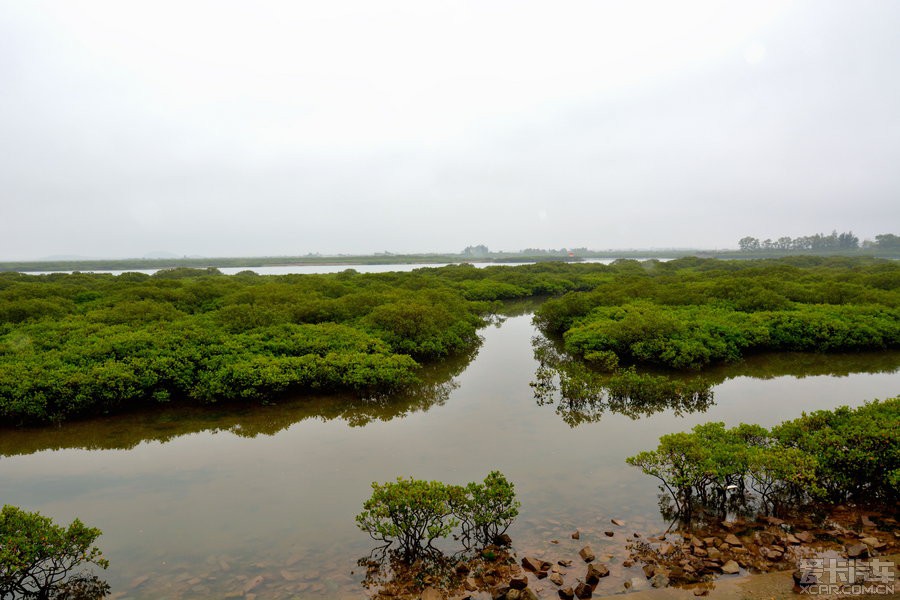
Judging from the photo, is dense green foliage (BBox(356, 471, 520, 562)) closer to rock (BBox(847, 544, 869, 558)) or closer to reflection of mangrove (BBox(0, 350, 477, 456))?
rock (BBox(847, 544, 869, 558))

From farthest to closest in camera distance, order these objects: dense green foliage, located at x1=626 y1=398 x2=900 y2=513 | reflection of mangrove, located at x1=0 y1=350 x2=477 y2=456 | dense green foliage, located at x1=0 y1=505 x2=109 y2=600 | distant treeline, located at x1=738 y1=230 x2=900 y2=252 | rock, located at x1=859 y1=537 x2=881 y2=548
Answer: distant treeline, located at x1=738 y1=230 x2=900 y2=252
reflection of mangrove, located at x1=0 y1=350 x2=477 y2=456
dense green foliage, located at x1=626 y1=398 x2=900 y2=513
rock, located at x1=859 y1=537 x2=881 y2=548
dense green foliage, located at x1=0 y1=505 x2=109 y2=600

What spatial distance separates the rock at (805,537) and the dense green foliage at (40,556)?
9553 mm

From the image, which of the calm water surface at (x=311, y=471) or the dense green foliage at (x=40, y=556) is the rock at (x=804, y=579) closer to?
the calm water surface at (x=311, y=471)

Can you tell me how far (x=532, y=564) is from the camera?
6094 millimetres

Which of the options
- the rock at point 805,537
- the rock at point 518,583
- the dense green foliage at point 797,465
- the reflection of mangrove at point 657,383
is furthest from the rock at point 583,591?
the reflection of mangrove at point 657,383

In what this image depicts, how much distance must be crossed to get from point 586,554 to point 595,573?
43 cm

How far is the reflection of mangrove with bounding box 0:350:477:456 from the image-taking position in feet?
34.5

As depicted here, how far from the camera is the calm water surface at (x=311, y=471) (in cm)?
646

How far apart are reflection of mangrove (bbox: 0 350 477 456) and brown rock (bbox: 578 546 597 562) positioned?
6.76 meters

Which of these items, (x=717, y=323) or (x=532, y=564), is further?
(x=717, y=323)

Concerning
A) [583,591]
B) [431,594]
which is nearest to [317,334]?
[431,594]

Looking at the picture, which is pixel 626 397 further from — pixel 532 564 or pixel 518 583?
pixel 518 583

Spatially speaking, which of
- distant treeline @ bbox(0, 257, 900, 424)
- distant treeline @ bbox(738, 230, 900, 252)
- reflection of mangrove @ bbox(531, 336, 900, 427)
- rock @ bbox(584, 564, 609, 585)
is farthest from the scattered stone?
distant treeline @ bbox(738, 230, 900, 252)

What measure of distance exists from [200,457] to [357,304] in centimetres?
1288
